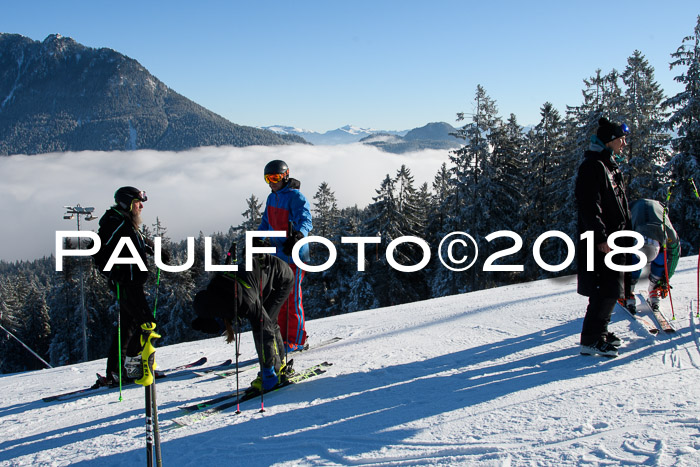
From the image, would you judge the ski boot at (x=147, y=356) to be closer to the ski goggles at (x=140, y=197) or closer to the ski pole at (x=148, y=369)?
the ski pole at (x=148, y=369)

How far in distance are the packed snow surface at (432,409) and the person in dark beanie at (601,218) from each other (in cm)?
47

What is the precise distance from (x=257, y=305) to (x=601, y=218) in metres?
3.35

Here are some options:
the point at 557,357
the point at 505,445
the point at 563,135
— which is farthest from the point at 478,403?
the point at 563,135

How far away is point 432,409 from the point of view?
3.70 m

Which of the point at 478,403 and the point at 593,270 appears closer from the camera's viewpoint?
the point at 478,403

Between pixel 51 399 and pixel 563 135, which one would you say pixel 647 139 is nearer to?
pixel 563 135

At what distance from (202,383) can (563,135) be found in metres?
34.8

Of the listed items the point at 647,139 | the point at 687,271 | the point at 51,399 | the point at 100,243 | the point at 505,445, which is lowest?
the point at 51,399

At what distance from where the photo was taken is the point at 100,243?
487 cm

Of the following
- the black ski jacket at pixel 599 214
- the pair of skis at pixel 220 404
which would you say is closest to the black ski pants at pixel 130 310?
the pair of skis at pixel 220 404

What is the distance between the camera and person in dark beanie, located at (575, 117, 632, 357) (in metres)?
4.29

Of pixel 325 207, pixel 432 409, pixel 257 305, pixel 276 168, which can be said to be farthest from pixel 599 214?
pixel 325 207

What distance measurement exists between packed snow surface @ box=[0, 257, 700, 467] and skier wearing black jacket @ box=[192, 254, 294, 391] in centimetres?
30

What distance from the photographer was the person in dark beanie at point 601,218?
4.29 metres
